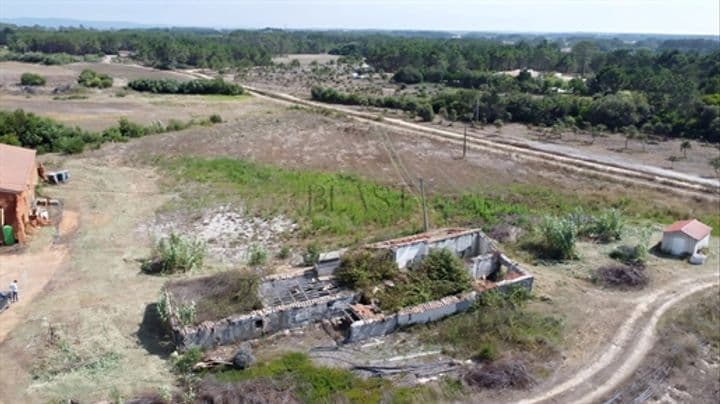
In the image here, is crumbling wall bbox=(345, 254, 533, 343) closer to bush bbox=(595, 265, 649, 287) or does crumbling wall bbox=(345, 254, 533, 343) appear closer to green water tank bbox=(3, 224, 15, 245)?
bush bbox=(595, 265, 649, 287)

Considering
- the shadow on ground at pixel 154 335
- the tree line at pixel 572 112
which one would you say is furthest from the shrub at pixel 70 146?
the tree line at pixel 572 112

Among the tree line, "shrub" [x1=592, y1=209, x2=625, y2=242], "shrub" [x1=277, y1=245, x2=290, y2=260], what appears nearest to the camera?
"shrub" [x1=277, y1=245, x2=290, y2=260]

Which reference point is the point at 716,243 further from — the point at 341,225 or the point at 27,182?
the point at 27,182

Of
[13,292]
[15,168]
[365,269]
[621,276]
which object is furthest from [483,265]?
[15,168]

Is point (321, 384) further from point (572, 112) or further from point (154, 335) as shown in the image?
point (572, 112)

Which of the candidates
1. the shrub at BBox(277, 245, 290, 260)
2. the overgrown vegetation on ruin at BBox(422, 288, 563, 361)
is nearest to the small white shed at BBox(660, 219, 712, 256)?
the overgrown vegetation on ruin at BBox(422, 288, 563, 361)

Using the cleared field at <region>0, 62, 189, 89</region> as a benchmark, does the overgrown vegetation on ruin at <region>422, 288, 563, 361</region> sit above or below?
below

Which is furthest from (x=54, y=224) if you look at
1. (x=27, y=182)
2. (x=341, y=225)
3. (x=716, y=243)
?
(x=716, y=243)
